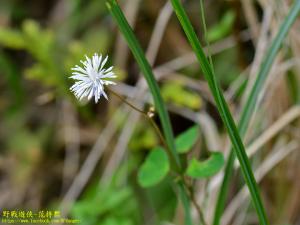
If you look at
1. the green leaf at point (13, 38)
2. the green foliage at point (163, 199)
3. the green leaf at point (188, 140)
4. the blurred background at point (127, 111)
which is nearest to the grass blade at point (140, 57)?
the green leaf at point (188, 140)

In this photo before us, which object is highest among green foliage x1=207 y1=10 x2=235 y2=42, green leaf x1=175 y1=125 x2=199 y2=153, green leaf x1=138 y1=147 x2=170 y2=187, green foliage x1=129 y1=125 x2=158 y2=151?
green foliage x1=207 y1=10 x2=235 y2=42

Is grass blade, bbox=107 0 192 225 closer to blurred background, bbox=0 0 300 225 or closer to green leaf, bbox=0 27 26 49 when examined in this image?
blurred background, bbox=0 0 300 225

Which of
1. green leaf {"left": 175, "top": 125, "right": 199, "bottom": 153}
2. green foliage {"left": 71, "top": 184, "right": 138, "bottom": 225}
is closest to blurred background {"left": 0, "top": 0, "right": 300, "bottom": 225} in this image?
green foliage {"left": 71, "top": 184, "right": 138, "bottom": 225}

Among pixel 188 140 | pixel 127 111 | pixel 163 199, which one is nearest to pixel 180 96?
pixel 127 111

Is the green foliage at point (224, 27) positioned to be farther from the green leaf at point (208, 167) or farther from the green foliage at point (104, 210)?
the green leaf at point (208, 167)

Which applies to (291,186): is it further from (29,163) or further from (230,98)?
(29,163)

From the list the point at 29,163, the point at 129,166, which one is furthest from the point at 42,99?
the point at 129,166
